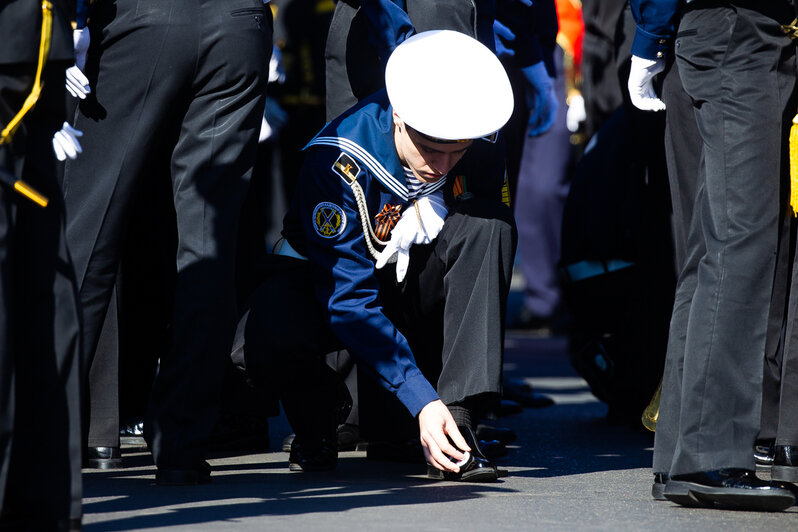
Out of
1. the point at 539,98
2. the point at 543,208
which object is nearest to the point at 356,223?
the point at 539,98

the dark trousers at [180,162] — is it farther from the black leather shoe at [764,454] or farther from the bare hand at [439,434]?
the black leather shoe at [764,454]

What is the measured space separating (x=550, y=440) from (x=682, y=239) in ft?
3.31

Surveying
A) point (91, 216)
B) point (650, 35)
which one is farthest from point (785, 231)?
point (91, 216)

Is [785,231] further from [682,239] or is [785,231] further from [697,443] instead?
[697,443]

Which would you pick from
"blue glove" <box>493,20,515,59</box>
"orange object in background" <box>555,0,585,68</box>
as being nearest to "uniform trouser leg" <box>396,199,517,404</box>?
"blue glove" <box>493,20,515,59</box>

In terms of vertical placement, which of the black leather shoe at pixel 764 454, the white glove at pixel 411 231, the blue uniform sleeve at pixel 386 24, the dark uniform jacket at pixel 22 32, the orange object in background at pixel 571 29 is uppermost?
the orange object in background at pixel 571 29

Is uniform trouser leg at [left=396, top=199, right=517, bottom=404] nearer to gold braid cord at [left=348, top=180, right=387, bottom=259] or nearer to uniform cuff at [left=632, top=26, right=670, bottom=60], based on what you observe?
gold braid cord at [left=348, top=180, right=387, bottom=259]

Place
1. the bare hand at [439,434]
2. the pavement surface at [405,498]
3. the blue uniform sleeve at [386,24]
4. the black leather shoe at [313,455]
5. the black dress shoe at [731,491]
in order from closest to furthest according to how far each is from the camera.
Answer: the pavement surface at [405,498]
the black dress shoe at [731,491]
the bare hand at [439,434]
the black leather shoe at [313,455]
the blue uniform sleeve at [386,24]

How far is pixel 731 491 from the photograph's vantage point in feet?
9.30

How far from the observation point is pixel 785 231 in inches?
136

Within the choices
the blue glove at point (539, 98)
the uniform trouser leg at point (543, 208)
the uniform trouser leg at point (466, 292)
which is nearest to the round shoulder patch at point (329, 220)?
the uniform trouser leg at point (466, 292)

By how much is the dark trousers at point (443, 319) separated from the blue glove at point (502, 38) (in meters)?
1.16

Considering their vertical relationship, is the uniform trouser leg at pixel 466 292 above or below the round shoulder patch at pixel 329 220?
below

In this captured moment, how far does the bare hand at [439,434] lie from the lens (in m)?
2.96
